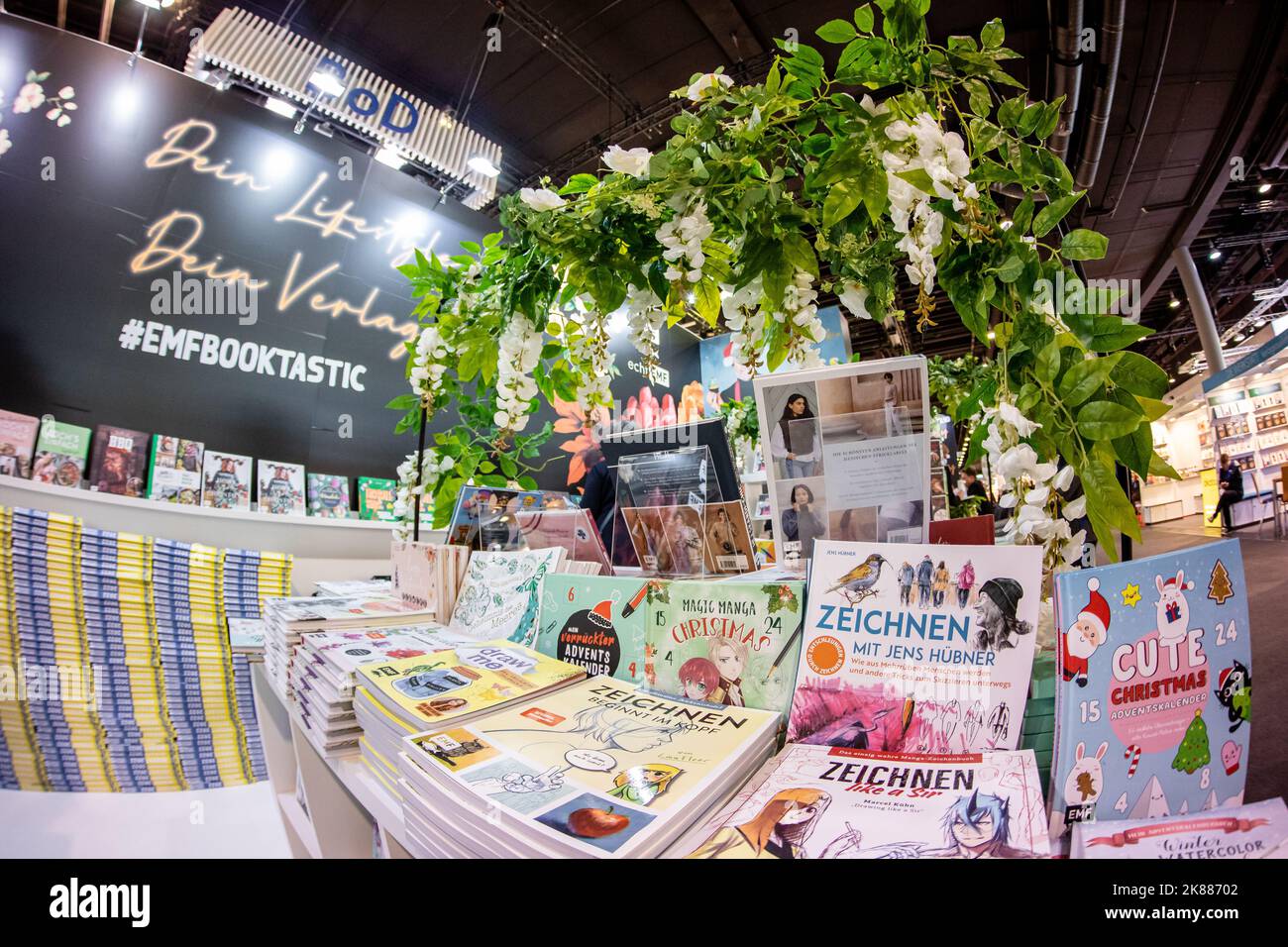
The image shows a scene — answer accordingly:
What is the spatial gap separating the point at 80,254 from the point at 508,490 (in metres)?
3.12

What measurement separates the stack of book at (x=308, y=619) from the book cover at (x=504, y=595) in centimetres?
16

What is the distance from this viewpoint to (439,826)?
0.55 metres

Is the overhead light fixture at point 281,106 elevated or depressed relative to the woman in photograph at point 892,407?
elevated

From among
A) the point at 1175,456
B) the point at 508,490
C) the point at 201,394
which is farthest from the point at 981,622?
the point at 1175,456

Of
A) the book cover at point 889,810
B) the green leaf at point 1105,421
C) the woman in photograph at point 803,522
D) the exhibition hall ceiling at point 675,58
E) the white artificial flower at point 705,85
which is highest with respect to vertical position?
the exhibition hall ceiling at point 675,58

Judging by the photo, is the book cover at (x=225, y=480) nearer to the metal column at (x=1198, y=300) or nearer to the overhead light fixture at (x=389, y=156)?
the overhead light fixture at (x=389, y=156)

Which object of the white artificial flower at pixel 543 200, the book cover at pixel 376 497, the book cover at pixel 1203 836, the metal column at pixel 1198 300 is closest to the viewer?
the book cover at pixel 1203 836

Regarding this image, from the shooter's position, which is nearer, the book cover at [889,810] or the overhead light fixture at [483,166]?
the book cover at [889,810]

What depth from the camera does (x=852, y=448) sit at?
0.84 metres

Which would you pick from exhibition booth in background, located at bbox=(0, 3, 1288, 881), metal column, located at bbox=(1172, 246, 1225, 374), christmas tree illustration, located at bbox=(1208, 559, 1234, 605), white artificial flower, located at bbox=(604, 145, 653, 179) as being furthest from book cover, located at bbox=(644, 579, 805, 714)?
metal column, located at bbox=(1172, 246, 1225, 374)

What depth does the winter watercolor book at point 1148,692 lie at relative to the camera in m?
0.50

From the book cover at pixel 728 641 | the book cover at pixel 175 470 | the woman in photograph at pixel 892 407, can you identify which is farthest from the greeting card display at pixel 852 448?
the book cover at pixel 175 470

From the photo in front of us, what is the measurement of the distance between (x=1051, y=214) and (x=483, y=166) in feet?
16.9
